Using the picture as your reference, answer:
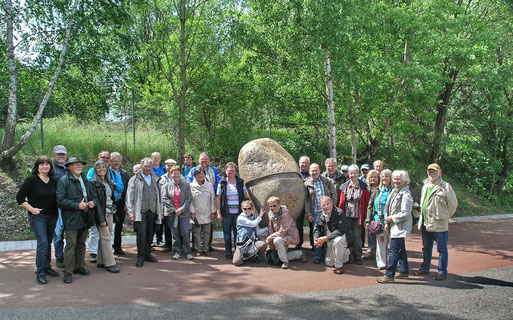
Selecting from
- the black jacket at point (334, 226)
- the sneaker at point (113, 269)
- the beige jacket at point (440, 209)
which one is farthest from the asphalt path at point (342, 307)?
the sneaker at point (113, 269)

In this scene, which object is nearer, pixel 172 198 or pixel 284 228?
pixel 284 228

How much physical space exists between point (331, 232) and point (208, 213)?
232 cm

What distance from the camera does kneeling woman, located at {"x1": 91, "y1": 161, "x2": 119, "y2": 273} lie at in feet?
20.4

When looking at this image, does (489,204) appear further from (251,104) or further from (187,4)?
(187,4)

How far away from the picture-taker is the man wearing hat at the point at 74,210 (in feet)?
18.7

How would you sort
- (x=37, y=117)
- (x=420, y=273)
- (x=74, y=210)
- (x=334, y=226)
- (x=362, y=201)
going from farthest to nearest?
(x=37, y=117) → (x=362, y=201) → (x=334, y=226) → (x=420, y=273) → (x=74, y=210)

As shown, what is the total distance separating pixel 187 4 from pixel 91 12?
2.70 meters

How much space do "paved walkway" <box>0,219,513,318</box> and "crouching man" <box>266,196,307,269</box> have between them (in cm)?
20

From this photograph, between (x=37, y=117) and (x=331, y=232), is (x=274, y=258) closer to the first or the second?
(x=331, y=232)

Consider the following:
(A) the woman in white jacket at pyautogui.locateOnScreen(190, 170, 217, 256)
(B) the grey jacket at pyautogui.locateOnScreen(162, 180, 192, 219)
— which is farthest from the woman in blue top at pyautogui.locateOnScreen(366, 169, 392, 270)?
(B) the grey jacket at pyautogui.locateOnScreen(162, 180, 192, 219)

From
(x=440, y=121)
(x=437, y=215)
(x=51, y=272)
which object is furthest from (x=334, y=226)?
(x=440, y=121)

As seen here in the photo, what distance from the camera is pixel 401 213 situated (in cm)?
605

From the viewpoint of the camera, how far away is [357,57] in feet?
37.9

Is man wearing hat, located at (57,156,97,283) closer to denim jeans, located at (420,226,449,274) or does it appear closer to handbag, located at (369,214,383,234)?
handbag, located at (369,214,383,234)
